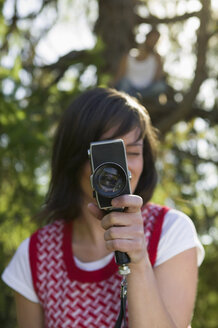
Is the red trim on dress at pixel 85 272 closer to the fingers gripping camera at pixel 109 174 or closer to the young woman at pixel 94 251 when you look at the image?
the young woman at pixel 94 251

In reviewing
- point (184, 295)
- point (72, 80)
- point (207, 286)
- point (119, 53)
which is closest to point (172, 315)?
point (184, 295)

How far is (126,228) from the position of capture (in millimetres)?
1197

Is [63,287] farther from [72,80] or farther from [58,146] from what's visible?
[72,80]

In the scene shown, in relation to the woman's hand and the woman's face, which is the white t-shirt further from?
the woman's hand

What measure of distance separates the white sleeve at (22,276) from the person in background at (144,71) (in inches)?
119

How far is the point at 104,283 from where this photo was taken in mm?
1558

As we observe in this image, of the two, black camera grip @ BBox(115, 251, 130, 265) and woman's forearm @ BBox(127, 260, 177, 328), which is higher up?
black camera grip @ BBox(115, 251, 130, 265)

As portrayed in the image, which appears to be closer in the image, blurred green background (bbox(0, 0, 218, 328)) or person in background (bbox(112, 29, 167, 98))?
blurred green background (bbox(0, 0, 218, 328))

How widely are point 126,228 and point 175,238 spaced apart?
366 millimetres

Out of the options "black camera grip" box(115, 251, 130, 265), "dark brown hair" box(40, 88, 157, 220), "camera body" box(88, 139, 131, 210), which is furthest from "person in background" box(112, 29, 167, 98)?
"black camera grip" box(115, 251, 130, 265)

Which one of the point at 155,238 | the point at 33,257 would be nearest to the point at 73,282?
the point at 33,257

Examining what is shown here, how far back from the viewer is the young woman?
1.40 m

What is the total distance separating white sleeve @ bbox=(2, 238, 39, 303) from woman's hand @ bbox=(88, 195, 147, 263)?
22.4 inches

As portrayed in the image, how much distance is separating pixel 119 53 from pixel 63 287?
140 inches
